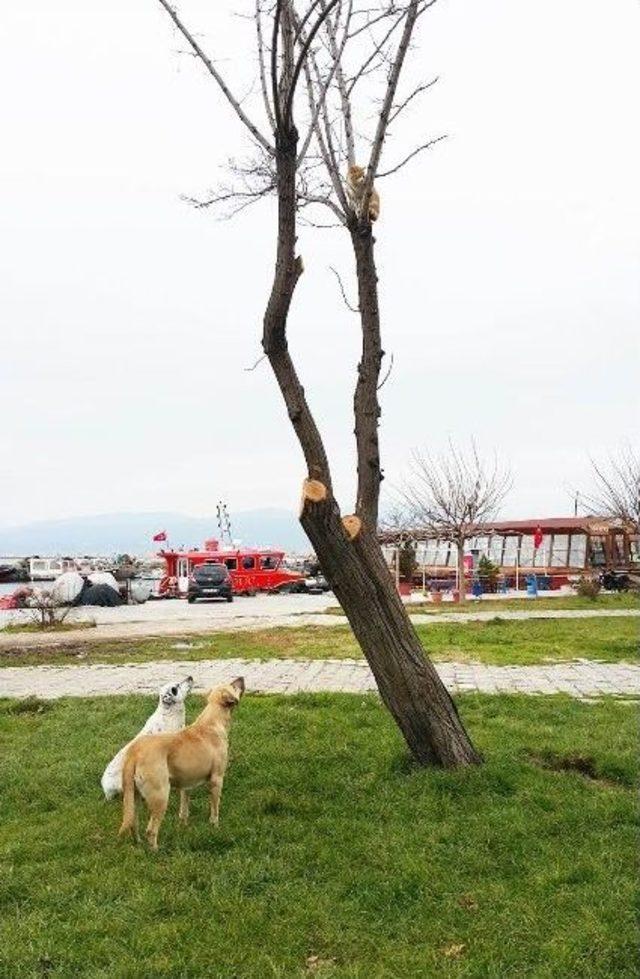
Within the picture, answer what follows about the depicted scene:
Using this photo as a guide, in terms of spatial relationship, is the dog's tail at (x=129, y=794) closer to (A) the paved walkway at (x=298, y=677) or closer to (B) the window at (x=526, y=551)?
(A) the paved walkway at (x=298, y=677)

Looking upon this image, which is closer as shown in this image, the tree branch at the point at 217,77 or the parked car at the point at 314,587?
the tree branch at the point at 217,77

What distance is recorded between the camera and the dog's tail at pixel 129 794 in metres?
4.96

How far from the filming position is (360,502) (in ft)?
22.5

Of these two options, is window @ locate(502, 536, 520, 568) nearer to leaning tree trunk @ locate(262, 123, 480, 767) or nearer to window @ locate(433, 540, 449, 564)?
window @ locate(433, 540, 449, 564)

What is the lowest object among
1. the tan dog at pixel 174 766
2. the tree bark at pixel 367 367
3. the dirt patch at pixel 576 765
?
the dirt patch at pixel 576 765

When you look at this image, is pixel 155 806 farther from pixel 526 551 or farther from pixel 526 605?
pixel 526 551

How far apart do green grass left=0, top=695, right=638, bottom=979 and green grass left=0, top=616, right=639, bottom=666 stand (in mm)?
6788

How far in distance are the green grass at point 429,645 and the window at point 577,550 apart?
21.1 m

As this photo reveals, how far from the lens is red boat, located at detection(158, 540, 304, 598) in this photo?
41375mm

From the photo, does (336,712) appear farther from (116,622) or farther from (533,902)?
(116,622)

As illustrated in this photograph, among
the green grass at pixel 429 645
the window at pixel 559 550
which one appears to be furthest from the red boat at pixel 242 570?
the green grass at pixel 429 645

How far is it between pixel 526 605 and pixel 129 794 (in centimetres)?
2300

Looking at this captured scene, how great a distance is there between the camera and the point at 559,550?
41.6 metres

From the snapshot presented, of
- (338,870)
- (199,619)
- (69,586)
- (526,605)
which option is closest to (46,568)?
(69,586)
